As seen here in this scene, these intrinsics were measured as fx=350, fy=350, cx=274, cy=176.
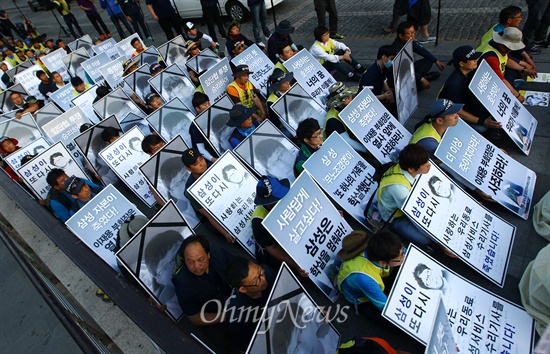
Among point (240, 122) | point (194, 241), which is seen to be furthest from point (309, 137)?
point (194, 241)

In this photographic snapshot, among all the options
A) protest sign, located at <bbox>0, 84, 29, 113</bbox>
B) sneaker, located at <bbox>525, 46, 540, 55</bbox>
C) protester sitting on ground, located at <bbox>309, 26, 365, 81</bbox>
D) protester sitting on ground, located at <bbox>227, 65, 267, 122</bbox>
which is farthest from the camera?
protest sign, located at <bbox>0, 84, 29, 113</bbox>

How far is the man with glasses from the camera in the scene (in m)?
2.97

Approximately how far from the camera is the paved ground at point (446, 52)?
3793 mm

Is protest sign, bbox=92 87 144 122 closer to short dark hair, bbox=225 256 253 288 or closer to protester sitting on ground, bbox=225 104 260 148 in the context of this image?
protester sitting on ground, bbox=225 104 260 148

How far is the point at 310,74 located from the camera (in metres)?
7.27

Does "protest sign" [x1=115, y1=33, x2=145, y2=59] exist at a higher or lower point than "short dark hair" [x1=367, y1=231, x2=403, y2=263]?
higher

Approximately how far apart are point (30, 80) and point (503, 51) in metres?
13.7

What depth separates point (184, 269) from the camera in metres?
3.53

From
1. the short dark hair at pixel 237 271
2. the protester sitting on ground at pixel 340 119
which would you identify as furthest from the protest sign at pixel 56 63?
the short dark hair at pixel 237 271

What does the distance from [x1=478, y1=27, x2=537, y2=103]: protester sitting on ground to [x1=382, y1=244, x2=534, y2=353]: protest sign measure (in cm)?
374

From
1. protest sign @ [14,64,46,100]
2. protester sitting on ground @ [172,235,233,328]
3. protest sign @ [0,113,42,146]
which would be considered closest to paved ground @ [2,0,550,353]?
protester sitting on ground @ [172,235,233,328]

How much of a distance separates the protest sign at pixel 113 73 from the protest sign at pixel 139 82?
1.50m

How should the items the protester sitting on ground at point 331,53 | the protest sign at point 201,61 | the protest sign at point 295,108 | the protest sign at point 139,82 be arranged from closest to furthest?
the protest sign at point 295,108 < the protester sitting on ground at point 331,53 < the protest sign at point 139,82 < the protest sign at point 201,61

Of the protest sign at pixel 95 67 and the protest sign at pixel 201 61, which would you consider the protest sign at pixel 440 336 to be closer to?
the protest sign at pixel 201 61
